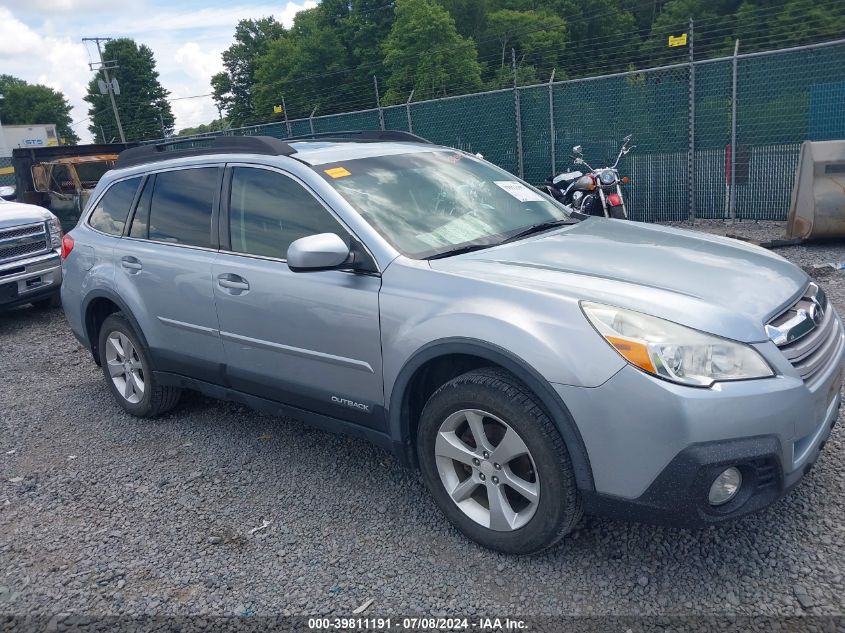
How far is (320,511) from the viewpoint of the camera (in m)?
3.48

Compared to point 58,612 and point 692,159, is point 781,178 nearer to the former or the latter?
point 692,159

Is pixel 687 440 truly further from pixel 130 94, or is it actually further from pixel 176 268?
pixel 130 94

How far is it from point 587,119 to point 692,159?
1.80 meters

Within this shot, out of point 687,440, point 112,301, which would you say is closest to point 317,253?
point 687,440

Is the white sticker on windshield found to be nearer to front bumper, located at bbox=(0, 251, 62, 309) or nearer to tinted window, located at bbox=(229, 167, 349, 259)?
tinted window, located at bbox=(229, 167, 349, 259)

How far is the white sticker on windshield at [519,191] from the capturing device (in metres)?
4.10

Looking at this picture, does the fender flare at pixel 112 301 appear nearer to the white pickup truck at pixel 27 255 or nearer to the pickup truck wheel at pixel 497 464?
the pickup truck wheel at pixel 497 464

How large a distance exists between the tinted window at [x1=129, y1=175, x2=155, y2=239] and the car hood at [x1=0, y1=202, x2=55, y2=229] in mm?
4273

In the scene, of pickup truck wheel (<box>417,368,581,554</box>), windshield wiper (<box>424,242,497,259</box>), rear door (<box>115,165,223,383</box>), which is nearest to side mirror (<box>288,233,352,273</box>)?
windshield wiper (<box>424,242,497,259</box>)

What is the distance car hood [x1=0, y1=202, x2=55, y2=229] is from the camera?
797 cm

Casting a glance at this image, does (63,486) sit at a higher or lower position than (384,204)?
lower

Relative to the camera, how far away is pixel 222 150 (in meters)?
4.11

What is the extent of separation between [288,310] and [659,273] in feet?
5.67

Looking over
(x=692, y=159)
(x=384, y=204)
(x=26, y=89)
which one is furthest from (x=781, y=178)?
(x=26, y=89)
